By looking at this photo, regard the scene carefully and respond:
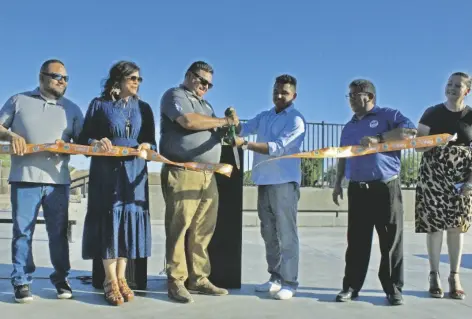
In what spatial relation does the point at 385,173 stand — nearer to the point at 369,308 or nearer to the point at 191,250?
the point at 369,308

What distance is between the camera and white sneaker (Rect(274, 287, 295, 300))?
4.00 m

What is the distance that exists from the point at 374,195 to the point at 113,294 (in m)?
2.09

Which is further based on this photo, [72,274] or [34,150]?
Result: [72,274]

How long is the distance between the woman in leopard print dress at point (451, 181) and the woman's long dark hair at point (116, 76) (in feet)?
7.97

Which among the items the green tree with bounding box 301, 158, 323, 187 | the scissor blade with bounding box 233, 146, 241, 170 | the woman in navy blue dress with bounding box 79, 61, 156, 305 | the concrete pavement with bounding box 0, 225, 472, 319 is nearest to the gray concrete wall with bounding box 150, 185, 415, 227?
the green tree with bounding box 301, 158, 323, 187

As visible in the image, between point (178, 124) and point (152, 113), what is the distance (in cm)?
28

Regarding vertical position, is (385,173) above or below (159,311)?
above

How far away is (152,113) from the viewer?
162 inches

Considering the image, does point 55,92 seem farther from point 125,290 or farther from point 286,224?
point 286,224

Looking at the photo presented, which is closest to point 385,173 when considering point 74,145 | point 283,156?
point 283,156

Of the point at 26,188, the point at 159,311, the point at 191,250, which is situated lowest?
the point at 159,311

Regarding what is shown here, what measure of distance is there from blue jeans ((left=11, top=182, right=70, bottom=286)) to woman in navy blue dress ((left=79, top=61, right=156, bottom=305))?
0.21 metres

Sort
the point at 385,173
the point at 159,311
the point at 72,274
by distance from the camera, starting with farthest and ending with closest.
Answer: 1. the point at 72,274
2. the point at 385,173
3. the point at 159,311

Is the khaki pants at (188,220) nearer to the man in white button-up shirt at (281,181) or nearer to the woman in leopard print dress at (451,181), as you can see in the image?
the man in white button-up shirt at (281,181)
